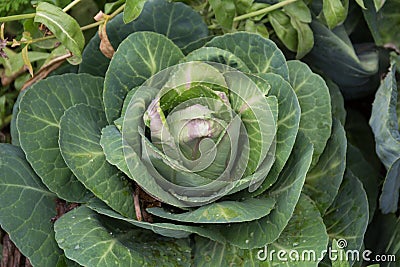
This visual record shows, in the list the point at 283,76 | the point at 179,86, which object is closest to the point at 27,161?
the point at 179,86

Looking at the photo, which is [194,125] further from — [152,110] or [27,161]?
[27,161]

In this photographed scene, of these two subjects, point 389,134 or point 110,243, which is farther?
point 389,134

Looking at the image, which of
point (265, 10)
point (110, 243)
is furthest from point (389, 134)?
point (110, 243)

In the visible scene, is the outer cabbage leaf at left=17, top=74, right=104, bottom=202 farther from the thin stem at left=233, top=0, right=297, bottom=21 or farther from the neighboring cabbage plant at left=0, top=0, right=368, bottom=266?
the thin stem at left=233, top=0, right=297, bottom=21

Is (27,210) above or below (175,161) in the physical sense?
below

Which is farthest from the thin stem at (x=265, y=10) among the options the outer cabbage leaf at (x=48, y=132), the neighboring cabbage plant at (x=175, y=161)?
the outer cabbage leaf at (x=48, y=132)

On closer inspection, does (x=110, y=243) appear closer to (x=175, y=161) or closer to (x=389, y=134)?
(x=175, y=161)

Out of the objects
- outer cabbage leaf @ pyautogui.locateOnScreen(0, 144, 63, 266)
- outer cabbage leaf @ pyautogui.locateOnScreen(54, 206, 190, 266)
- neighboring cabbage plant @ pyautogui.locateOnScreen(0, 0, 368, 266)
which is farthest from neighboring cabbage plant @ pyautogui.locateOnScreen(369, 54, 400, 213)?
outer cabbage leaf @ pyautogui.locateOnScreen(0, 144, 63, 266)

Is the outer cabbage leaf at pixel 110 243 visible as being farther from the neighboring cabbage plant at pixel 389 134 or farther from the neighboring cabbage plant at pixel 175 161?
the neighboring cabbage plant at pixel 389 134
